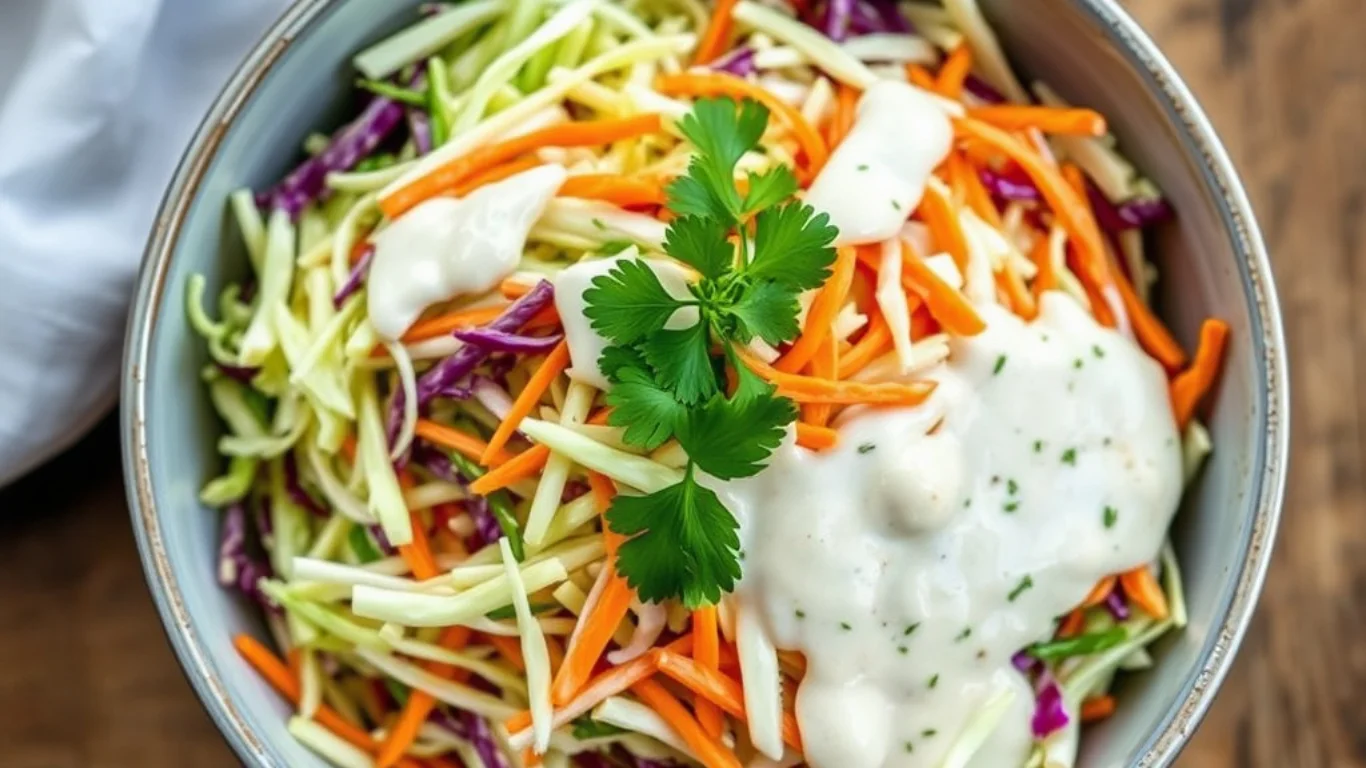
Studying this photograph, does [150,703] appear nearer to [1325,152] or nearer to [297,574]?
[297,574]

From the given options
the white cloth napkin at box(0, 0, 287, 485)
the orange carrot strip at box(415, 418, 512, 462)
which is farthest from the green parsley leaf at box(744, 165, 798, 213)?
the white cloth napkin at box(0, 0, 287, 485)

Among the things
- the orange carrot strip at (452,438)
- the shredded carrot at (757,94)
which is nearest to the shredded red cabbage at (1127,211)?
the shredded carrot at (757,94)

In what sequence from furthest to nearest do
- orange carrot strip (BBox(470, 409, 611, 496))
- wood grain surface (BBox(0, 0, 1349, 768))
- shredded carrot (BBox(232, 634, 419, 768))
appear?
wood grain surface (BBox(0, 0, 1349, 768)) → shredded carrot (BBox(232, 634, 419, 768)) → orange carrot strip (BBox(470, 409, 611, 496))

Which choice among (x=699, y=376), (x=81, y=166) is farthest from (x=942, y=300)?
(x=81, y=166)

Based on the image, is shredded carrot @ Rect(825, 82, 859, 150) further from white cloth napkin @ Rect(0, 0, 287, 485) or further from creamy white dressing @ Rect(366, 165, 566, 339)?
white cloth napkin @ Rect(0, 0, 287, 485)

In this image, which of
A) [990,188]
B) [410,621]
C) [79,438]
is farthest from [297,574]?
[990,188]

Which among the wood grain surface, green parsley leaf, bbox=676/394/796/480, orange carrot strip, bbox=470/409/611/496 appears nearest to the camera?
green parsley leaf, bbox=676/394/796/480
